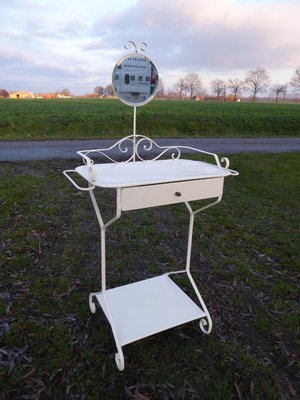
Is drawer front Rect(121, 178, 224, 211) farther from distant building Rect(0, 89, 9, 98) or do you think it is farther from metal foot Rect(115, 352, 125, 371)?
distant building Rect(0, 89, 9, 98)

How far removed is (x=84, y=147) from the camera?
395 inches

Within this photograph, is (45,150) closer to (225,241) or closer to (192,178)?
(225,241)

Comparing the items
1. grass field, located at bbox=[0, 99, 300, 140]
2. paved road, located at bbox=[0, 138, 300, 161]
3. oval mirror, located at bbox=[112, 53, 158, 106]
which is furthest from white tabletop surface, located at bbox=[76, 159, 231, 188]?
grass field, located at bbox=[0, 99, 300, 140]

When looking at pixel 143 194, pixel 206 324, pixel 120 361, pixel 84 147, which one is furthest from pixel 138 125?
pixel 120 361

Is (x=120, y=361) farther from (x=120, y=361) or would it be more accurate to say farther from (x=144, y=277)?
(x=144, y=277)

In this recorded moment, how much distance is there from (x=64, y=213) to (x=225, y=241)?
238 centimetres

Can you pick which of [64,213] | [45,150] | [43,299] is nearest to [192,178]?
[43,299]

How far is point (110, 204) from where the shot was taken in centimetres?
524

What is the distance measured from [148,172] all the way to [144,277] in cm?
141

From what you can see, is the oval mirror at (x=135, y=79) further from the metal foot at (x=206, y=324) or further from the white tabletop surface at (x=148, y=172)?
the metal foot at (x=206, y=324)

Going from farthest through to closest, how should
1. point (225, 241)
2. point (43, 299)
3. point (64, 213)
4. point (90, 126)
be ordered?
point (90, 126) → point (64, 213) → point (225, 241) → point (43, 299)

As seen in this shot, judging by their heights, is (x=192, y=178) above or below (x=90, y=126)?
above

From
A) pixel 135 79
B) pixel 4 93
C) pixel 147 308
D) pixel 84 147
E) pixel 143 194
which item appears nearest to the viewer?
pixel 143 194

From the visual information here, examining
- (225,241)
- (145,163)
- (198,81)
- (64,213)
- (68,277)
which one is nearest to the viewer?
(145,163)
